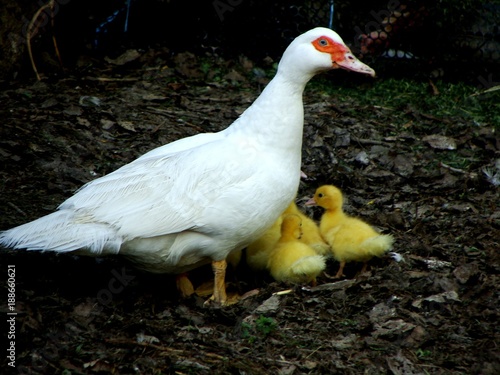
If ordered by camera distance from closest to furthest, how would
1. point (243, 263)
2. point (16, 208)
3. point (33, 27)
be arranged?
point (16, 208)
point (243, 263)
point (33, 27)

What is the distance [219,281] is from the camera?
4820 mm

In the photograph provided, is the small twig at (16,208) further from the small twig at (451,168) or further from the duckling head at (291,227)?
the small twig at (451,168)

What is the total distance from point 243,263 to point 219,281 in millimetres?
714

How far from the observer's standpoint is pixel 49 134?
6.36 meters

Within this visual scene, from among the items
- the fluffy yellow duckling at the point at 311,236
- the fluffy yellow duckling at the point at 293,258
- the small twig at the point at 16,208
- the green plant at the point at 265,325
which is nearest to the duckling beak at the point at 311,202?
the fluffy yellow duckling at the point at 311,236

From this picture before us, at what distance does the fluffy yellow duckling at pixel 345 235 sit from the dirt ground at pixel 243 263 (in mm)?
175

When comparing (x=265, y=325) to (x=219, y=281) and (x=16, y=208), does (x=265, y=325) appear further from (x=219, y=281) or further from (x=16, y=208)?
(x=16, y=208)

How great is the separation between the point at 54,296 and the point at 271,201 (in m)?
1.49

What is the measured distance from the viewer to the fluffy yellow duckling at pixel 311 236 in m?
5.32

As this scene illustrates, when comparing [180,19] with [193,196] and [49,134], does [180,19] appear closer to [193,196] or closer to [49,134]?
[49,134]

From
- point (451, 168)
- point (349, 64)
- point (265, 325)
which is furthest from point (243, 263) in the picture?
point (451, 168)

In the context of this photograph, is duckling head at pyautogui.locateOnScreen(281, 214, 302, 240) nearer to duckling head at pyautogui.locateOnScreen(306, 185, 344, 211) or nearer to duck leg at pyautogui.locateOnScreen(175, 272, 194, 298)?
duckling head at pyautogui.locateOnScreen(306, 185, 344, 211)

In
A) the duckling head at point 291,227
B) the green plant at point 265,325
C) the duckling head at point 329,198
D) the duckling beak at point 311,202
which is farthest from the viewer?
the duckling beak at point 311,202

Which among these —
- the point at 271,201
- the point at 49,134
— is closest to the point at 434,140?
the point at 271,201
